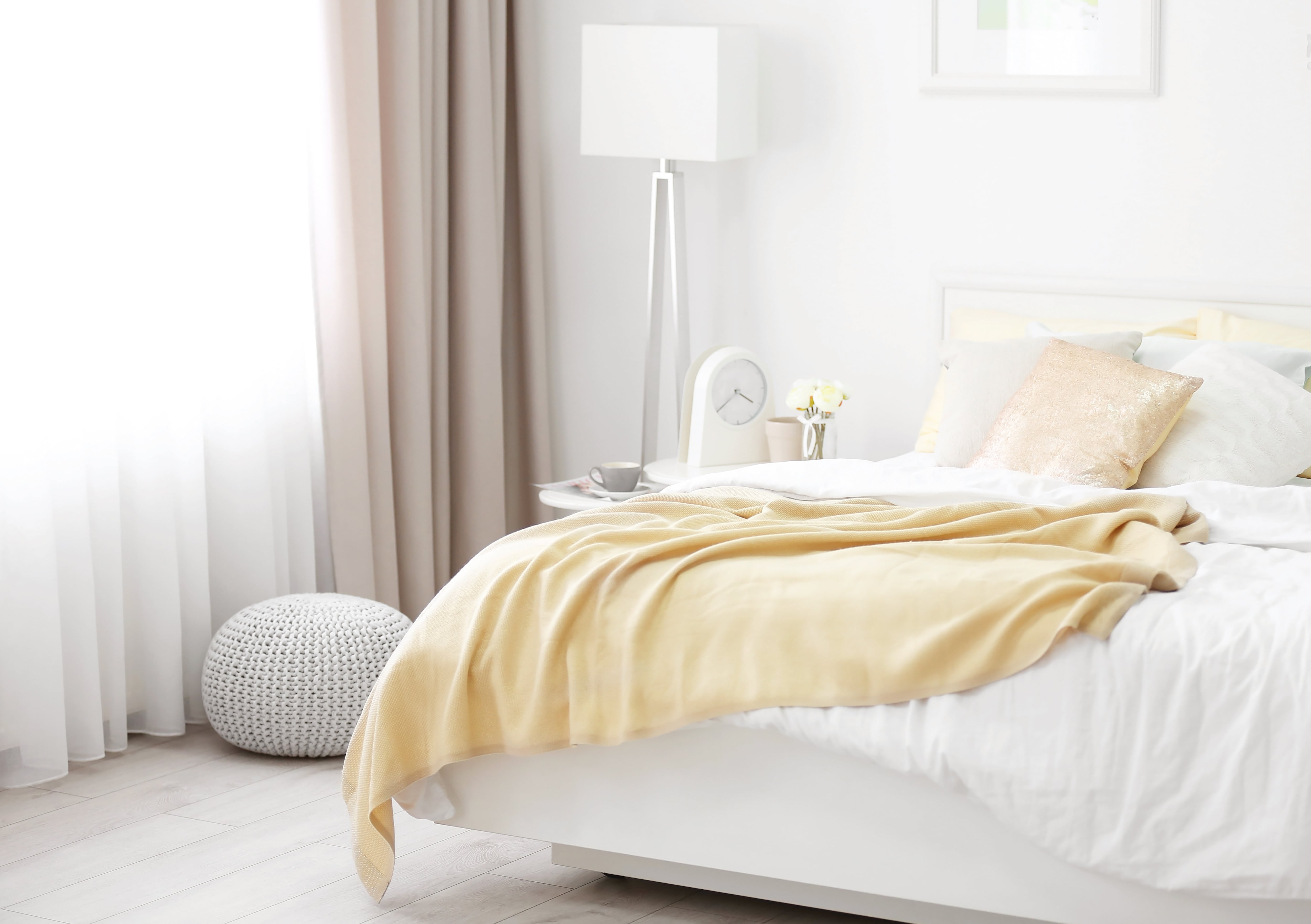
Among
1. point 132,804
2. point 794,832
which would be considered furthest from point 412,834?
point 794,832

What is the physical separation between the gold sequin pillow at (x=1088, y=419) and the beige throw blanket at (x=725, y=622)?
1.42ft

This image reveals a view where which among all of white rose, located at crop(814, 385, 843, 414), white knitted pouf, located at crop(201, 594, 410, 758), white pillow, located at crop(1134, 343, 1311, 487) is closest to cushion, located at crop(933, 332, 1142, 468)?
white pillow, located at crop(1134, 343, 1311, 487)

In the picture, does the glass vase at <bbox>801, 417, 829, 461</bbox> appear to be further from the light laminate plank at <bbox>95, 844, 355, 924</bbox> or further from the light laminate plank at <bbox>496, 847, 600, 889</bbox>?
the light laminate plank at <bbox>95, 844, 355, 924</bbox>

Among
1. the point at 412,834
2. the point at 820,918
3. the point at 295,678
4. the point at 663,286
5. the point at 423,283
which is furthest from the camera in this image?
the point at 663,286

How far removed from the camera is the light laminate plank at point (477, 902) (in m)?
2.47

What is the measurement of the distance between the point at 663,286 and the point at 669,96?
579 mm

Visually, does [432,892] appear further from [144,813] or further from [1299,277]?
[1299,277]

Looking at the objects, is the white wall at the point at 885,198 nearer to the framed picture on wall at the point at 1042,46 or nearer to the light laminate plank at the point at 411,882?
the framed picture on wall at the point at 1042,46

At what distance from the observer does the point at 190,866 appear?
8.89 feet

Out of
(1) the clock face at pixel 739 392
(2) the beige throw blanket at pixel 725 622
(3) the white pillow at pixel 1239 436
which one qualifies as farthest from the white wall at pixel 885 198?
(2) the beige throw blanket at pixel 725 622

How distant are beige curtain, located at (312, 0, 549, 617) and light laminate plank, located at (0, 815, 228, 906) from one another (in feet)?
3.14

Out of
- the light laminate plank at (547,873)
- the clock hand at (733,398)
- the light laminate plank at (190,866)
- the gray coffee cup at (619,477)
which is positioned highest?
the clock hand at (733,398)

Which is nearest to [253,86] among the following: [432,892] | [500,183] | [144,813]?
[500,183]

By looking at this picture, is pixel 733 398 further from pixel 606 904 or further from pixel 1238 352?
pixel 606 904
